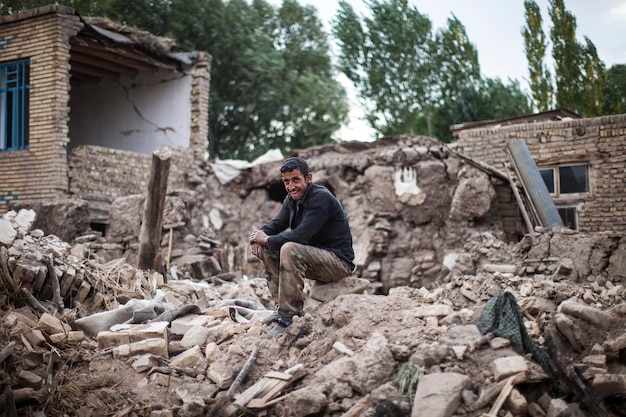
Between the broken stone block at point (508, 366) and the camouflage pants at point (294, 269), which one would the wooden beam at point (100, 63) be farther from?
the broken stone block at point (508, 366)

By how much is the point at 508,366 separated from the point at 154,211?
5.96 m

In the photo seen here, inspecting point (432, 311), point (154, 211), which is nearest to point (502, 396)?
point (432, 311)

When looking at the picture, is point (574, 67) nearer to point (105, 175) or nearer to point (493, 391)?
point (105, 175)

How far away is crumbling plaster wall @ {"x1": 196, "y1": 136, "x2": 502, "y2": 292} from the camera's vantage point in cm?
1109

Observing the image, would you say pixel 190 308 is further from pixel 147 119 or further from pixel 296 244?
pixel 147 119

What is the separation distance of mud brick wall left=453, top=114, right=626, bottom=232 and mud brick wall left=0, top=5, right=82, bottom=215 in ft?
29.7

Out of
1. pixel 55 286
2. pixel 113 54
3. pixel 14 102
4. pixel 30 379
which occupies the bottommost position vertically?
pixel 30 379

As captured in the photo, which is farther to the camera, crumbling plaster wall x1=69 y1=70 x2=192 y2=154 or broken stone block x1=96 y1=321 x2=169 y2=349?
crumbling plaster wall x1=69 y1=70 x2=192 y2=154

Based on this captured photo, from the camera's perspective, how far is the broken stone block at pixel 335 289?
5.27m

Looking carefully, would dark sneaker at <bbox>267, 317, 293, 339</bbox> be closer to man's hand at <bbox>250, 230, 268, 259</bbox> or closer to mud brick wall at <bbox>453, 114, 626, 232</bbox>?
man's hand at <bbox>250, 230, 268, 259</bbox>

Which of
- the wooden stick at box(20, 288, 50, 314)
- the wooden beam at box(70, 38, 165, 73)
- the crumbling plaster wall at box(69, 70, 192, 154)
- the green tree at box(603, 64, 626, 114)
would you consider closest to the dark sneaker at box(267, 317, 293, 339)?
the wooden stick at box(20, 288, 50, 314)

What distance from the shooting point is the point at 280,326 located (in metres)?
5.00

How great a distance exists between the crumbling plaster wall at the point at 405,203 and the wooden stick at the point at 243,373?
708cm

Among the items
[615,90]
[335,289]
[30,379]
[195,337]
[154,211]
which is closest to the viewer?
[30,379]
